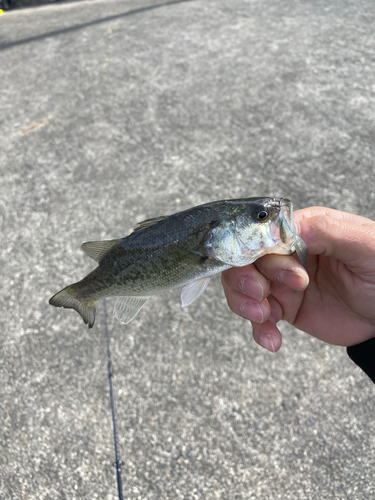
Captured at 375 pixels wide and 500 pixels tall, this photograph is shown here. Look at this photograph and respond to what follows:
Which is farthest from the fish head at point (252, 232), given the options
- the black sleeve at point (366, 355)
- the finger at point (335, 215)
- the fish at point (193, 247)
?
the black sleeve at point (366, 355)

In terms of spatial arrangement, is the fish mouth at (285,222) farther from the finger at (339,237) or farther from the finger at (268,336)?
the finger at (268,336)

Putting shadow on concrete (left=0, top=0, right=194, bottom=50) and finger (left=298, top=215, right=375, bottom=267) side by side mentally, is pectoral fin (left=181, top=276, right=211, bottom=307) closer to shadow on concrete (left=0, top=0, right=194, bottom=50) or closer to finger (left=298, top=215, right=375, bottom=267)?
finger (left=298, top=215, right=375, bottom=267)

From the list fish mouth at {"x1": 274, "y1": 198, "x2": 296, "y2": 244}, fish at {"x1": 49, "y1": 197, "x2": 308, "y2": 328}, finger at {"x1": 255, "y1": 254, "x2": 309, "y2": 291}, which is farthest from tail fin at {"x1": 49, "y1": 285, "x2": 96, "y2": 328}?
fish mouth at {"x1": 274, "y1": 198, "x2": 296, "y2": 244}

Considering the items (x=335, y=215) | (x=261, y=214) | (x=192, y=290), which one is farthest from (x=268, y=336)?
(x=261, y=214)

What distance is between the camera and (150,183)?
4.67m

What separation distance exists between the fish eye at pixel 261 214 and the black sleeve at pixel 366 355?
124cm

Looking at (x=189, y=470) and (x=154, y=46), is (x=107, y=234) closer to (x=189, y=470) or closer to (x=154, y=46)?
(x=189, y=470)

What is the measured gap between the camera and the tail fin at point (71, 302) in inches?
84.6

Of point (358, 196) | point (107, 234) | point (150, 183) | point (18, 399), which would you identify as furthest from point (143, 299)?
point (358, 196)

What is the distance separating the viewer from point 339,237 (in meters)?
2.04

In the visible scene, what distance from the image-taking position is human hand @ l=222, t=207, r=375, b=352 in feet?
6.73

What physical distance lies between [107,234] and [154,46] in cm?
443

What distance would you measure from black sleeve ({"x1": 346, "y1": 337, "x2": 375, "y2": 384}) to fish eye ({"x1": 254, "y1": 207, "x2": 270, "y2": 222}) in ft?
4.08

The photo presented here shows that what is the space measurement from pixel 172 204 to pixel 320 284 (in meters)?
2.27
